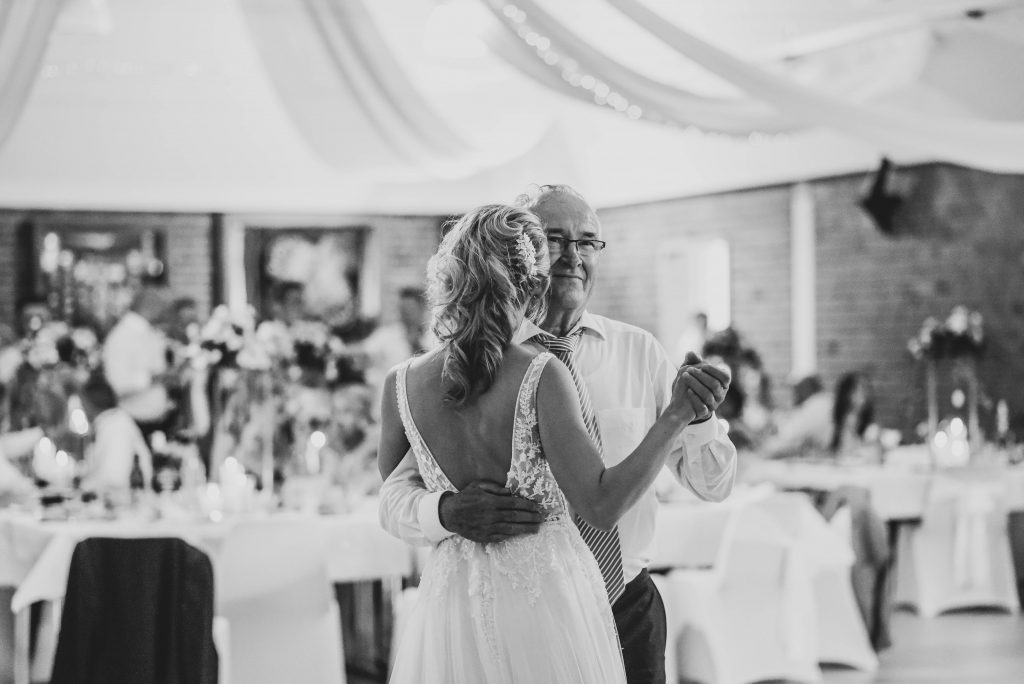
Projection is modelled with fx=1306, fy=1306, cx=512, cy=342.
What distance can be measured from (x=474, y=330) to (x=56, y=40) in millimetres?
9122

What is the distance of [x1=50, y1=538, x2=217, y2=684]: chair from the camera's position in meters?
3.90

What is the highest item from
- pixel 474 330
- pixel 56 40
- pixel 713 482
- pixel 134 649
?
pixel 56 40

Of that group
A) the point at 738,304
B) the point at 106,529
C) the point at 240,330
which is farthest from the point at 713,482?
the point at 738,304

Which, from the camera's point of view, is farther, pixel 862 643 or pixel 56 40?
pixel 56 40

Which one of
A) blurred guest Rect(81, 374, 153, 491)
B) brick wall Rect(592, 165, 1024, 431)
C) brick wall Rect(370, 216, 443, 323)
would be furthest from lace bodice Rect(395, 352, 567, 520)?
brick wall Rect(370, 216, 443, 323)

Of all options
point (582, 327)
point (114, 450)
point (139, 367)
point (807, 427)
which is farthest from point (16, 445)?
point (582, 327)

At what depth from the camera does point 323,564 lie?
14.2ft

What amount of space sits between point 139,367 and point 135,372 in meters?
0.04

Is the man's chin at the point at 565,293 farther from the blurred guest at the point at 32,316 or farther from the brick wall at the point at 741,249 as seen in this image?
the brick wall at the point at 741,249

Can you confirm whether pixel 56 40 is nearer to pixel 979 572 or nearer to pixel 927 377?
pixel 927 377

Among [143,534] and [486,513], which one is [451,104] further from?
[486,513]

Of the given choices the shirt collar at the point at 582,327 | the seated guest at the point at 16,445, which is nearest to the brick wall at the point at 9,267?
the seated guest at the point at 16,445

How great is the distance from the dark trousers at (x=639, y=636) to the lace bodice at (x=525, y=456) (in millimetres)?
318

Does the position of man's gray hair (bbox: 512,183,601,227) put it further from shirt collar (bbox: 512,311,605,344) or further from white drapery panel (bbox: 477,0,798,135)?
white drapery panel (bbox: 477,0,798,135)
